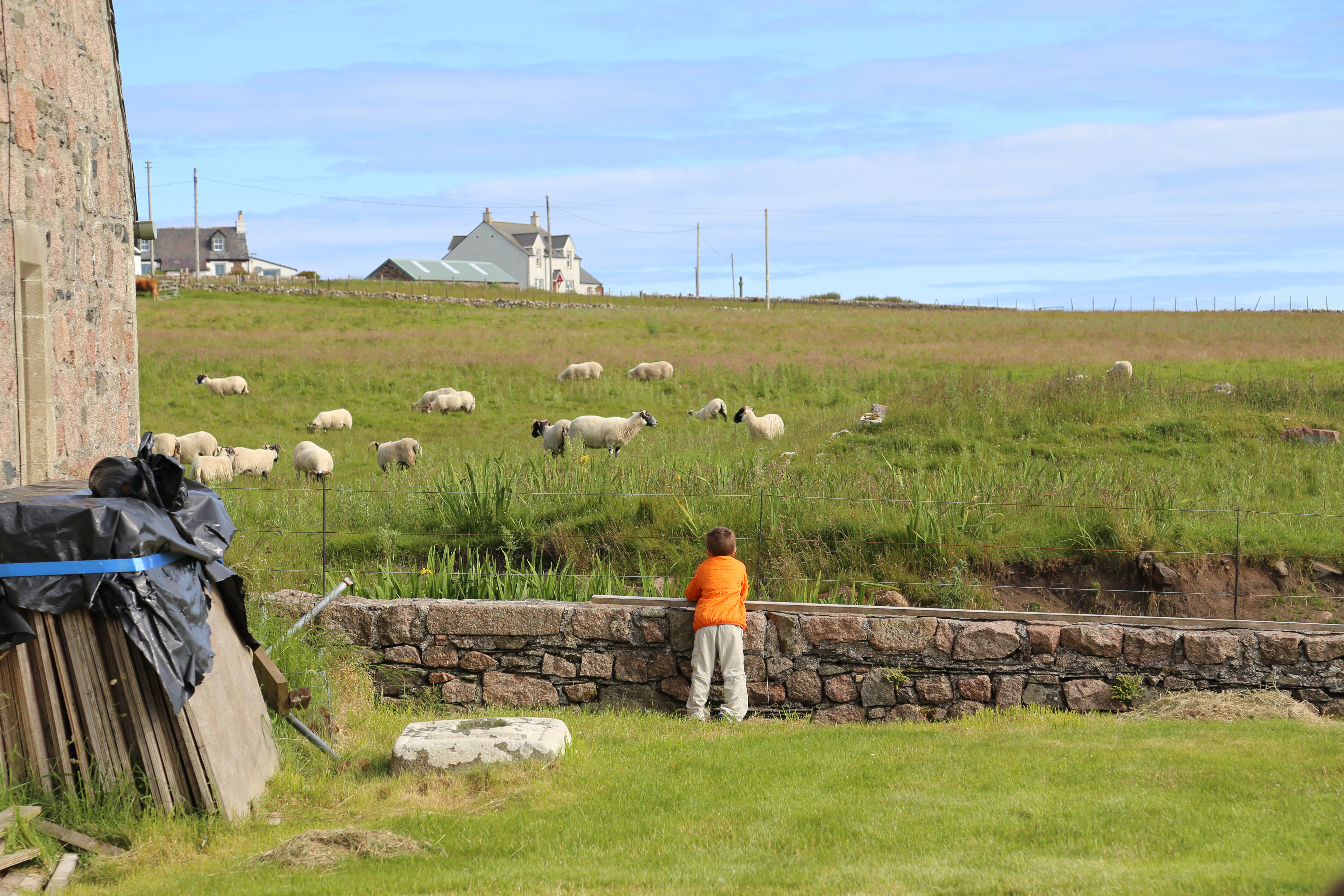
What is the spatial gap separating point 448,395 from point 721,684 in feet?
54.9

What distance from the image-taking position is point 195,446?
20.8 meters

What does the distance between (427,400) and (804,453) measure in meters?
11.4

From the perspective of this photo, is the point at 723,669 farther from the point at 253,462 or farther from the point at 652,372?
the point at 652,372

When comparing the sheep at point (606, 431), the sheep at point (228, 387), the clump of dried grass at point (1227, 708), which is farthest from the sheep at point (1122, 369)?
the sheep at point (228, 387)

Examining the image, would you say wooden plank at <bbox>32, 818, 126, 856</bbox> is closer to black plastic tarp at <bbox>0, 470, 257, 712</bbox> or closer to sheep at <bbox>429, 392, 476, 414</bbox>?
black plastic tarp at <bbox>0, 470, 257, 712</bbox>

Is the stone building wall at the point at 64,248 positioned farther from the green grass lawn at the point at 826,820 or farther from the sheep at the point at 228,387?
the sheep at the point at 228,387

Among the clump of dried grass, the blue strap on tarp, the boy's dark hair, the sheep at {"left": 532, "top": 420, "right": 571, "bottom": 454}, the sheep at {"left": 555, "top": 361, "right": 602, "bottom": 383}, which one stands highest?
the sheep at {"left": 555, "top": 361, "right": 602, "bottom": 383}

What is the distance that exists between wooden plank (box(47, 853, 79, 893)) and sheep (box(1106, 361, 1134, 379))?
19874 mm

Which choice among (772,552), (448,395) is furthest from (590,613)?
(448,395)

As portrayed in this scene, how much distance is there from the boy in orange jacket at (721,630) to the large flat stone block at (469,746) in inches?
79.6

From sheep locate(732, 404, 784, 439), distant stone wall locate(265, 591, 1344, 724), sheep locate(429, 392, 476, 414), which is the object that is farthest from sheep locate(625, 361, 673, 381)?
distant stone wall locate(265, 591, 1344, 724)

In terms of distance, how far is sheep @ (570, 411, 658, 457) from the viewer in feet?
67.6

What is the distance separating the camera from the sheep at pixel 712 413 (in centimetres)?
2330

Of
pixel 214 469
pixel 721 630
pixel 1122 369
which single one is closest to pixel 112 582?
pixel 721 630
